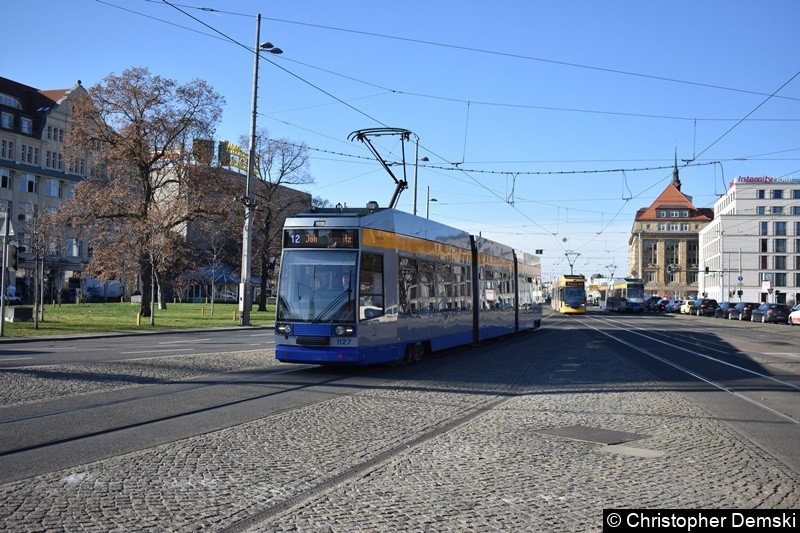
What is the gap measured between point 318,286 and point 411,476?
825 centimetres

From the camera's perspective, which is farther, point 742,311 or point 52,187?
point 52,187

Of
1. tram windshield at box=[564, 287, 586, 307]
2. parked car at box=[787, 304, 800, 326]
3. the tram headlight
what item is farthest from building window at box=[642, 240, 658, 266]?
the tram headlight

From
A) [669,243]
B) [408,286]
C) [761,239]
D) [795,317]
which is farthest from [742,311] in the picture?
[669,243]

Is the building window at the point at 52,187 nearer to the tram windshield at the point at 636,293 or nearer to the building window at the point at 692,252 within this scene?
the tram windshield at the point at 636,293

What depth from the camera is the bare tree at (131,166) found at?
41.5 metres

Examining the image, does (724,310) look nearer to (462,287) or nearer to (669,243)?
(462,287)

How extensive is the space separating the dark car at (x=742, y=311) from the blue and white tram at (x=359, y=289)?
180 ft

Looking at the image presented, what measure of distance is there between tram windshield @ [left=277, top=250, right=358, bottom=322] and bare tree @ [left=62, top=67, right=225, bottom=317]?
90.8 feet

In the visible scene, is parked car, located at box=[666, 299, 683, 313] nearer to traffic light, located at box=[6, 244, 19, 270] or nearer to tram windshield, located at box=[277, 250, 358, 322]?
traffic light, located at box=[6, 244, 19, 270]

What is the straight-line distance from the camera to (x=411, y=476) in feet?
22.7

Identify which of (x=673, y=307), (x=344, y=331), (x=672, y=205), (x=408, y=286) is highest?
(x=672, y=205)

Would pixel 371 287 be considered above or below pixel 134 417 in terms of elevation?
above

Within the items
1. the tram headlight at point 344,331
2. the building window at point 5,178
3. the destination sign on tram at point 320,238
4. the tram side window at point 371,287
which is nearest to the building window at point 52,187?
the building window at point 5,178

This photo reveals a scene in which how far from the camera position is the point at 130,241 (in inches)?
1613
